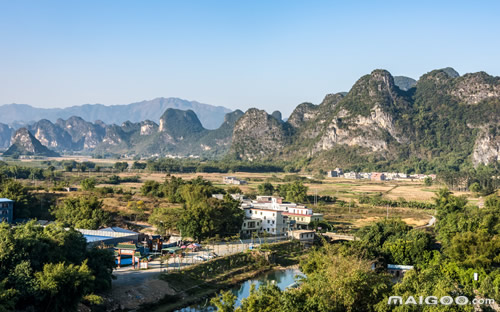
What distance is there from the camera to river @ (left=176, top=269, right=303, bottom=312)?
18.8 m

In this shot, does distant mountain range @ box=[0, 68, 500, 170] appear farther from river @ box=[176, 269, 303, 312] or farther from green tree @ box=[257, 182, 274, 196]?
river @ box=[176, 269, 303, 312]

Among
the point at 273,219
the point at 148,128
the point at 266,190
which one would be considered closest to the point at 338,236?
the point at 273,219

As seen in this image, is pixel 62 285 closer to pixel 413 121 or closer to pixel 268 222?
pixel 268 222

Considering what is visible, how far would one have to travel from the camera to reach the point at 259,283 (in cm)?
2245

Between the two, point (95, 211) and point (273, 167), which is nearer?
point (95, 211)

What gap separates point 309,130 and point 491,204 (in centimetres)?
7689

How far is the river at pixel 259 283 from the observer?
18.8 meters

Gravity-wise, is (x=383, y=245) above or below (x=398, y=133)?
below

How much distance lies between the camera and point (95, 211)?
95.6 ft

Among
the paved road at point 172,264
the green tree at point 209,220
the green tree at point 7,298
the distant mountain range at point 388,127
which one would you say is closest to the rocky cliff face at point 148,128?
the distant mountain range at point 388,127

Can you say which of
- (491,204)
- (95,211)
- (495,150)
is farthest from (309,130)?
(95,211)

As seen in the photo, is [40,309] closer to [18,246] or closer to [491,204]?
[18,246]

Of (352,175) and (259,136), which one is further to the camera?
(259,136)

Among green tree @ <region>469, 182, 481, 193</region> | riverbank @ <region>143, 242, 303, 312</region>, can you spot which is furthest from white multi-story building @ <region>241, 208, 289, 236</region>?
green tree @ <region>469, 182, 481, 193</region>
